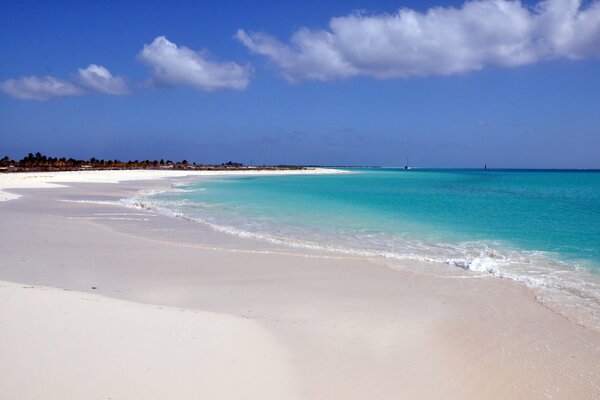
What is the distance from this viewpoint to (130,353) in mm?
3797

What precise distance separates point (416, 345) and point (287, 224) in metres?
9.77

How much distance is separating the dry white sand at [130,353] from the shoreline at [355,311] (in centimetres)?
19

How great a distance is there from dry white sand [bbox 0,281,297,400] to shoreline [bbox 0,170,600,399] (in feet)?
0.63

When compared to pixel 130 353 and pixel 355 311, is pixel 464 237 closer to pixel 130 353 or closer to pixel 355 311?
pixel 355 311

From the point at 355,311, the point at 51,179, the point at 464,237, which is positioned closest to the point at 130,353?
the point at 355,311

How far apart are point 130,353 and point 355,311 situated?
109 inches

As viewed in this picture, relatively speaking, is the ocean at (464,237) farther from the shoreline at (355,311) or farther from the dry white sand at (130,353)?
the dry white sand at (130,353)

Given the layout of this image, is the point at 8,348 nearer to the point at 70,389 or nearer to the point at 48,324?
the point at 48,324

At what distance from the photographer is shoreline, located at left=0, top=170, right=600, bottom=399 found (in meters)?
3.84

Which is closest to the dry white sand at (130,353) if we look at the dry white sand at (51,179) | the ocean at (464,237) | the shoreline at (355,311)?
the shoreline at (355,311)

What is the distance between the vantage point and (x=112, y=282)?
20.9ft

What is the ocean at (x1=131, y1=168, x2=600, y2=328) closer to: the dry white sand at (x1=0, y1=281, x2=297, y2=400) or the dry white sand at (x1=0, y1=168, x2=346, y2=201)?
the dry white sand at (x1=0, y1=281, x2=297, y2=400)

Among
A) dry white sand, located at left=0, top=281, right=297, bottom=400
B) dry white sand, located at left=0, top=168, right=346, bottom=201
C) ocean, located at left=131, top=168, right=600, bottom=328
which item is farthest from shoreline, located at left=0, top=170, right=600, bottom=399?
dry white sand, located at left=0, top=168, right=346, bottom=201

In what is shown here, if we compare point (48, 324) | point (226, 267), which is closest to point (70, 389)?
point (48, 324)
